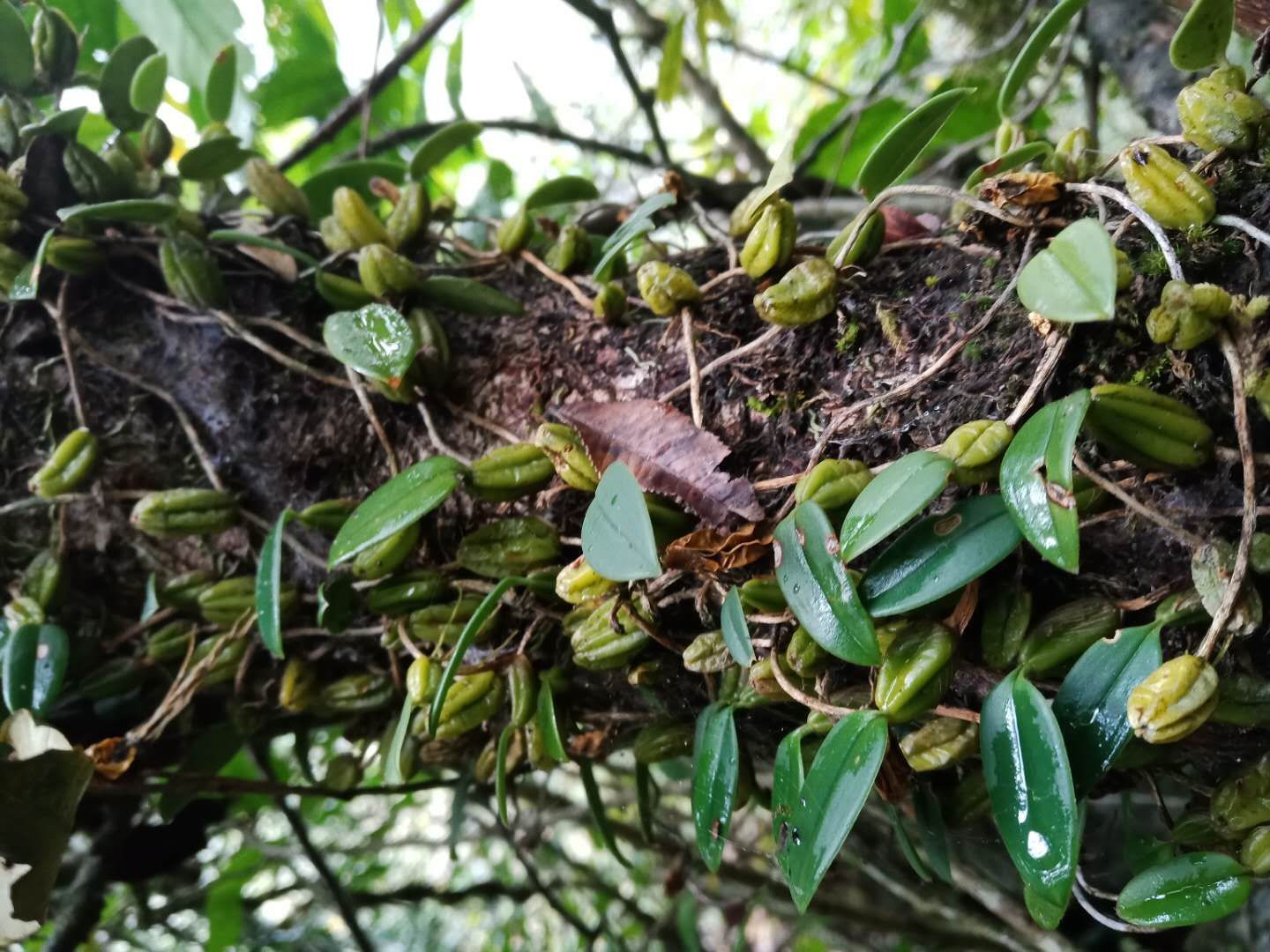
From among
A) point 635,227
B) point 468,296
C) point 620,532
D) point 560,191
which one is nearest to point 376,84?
point 560,191

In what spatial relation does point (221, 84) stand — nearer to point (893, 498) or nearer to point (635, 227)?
point (635, 227)

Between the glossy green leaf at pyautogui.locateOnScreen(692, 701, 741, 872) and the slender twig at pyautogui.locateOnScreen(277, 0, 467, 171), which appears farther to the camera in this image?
the slender twig at pyautogui.locateOnScreen(277, 0, 467, 171)

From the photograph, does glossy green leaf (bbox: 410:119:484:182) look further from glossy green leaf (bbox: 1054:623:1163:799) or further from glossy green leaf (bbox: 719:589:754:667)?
glossy green leaf (bbox: 1054:623:1163:799)

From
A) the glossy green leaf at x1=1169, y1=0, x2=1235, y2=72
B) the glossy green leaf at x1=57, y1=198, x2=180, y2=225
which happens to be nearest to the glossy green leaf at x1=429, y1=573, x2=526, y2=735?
the glossy green leaf at x1=57, y1=198, x2=180, y2=225

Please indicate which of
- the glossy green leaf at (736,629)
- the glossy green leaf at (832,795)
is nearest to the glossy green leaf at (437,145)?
the glossy green leaf at (736,629)

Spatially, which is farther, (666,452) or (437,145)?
(437,145)

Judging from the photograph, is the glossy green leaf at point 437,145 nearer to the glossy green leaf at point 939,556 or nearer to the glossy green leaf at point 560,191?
the glossy green leaf at point 560,191
